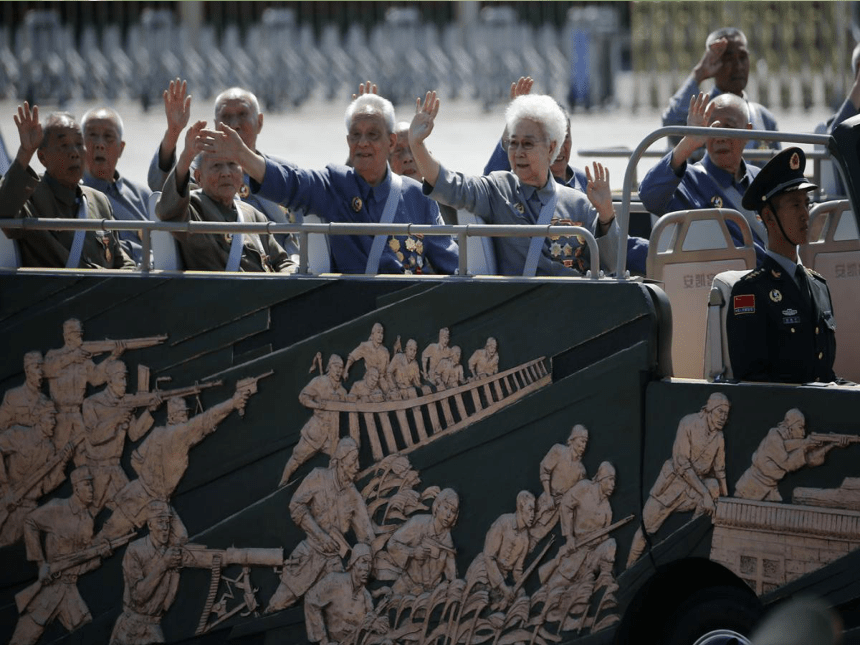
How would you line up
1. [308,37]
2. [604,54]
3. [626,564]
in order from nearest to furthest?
[626,564], [604,54], [308,37]

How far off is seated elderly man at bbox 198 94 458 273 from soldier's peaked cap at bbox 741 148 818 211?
157cm

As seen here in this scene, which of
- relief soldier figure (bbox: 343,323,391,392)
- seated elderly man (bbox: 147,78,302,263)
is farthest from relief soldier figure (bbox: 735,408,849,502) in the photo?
seated elderly man (bbox: 147,78,302,263)

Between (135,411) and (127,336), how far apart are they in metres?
0.30

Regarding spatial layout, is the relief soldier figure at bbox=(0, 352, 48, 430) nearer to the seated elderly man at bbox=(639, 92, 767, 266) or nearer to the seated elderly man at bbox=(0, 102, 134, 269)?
the seated elderly man at bbox=(0, 102, 134, 269)

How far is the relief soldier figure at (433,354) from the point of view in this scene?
19.4 feet

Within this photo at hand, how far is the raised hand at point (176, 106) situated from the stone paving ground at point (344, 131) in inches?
413

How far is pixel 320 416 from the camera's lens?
6125 millimetres

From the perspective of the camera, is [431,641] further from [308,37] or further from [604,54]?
[308,37]

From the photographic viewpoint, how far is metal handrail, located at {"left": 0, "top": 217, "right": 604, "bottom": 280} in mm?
5637

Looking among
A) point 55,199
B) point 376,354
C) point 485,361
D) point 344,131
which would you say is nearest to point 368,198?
point 376,354

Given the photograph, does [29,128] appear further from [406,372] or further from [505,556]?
[505,556]

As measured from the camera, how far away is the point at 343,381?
6.09 metres

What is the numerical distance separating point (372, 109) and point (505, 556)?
1.98m

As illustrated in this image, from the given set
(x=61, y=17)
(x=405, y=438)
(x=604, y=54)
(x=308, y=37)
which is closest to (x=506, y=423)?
(x=405, y=438)
